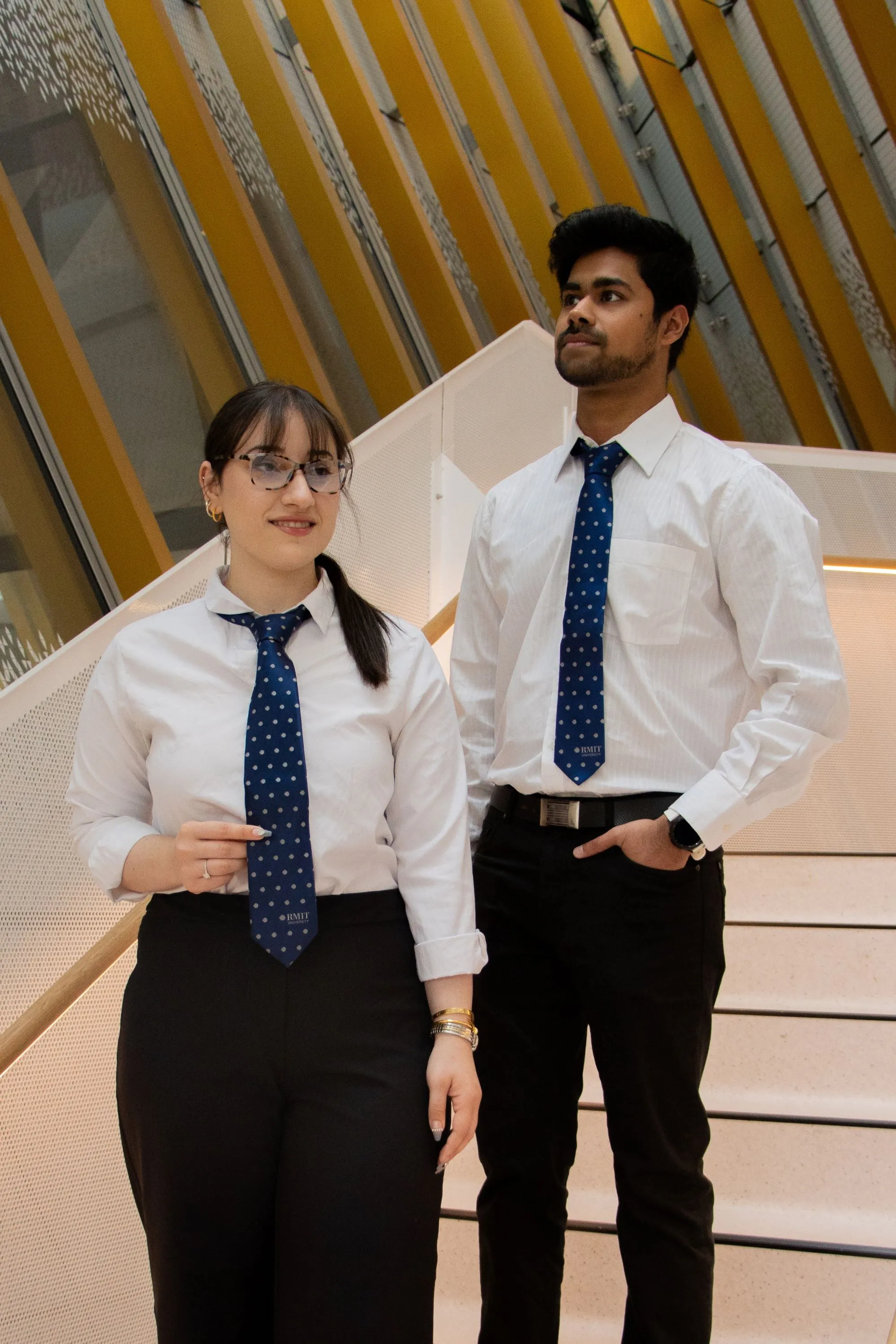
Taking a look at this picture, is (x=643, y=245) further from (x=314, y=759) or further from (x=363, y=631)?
(x=314, y=759)

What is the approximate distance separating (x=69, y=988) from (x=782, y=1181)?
149 centimetres

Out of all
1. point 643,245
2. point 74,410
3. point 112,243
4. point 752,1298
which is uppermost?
point 112,243

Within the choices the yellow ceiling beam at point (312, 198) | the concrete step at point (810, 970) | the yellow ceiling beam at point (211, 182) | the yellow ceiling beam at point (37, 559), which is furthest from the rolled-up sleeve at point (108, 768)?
the yellow ceiling beam at point (312, 198)

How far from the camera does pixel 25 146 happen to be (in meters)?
3.85

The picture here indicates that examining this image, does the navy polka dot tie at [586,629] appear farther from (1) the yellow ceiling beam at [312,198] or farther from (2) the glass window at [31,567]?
(1) the yellow ceiling beam at [312,198]

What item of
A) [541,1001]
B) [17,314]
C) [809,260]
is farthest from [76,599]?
[809,260]

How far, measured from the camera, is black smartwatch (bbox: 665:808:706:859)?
167 centimetres

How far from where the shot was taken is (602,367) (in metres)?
1.93

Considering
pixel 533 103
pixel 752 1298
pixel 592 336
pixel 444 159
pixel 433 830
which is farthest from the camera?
pixel 533 103

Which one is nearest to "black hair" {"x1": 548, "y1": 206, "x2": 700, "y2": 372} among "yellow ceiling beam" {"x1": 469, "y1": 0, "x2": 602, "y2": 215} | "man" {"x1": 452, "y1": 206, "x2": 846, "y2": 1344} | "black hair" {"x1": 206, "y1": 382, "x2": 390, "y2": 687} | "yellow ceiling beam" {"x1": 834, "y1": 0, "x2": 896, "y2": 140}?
"man" {"x1": 452, "y1": 206, "x2": 846, "y2": 1344}

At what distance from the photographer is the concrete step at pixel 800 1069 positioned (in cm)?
254

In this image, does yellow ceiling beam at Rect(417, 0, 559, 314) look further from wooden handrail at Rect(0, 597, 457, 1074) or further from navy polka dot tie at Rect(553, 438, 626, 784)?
wooden handrail at Rect(0, 597, 457, 1074)

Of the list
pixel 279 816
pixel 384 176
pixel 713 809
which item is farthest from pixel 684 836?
pixel 384 176

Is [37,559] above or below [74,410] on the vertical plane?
below
